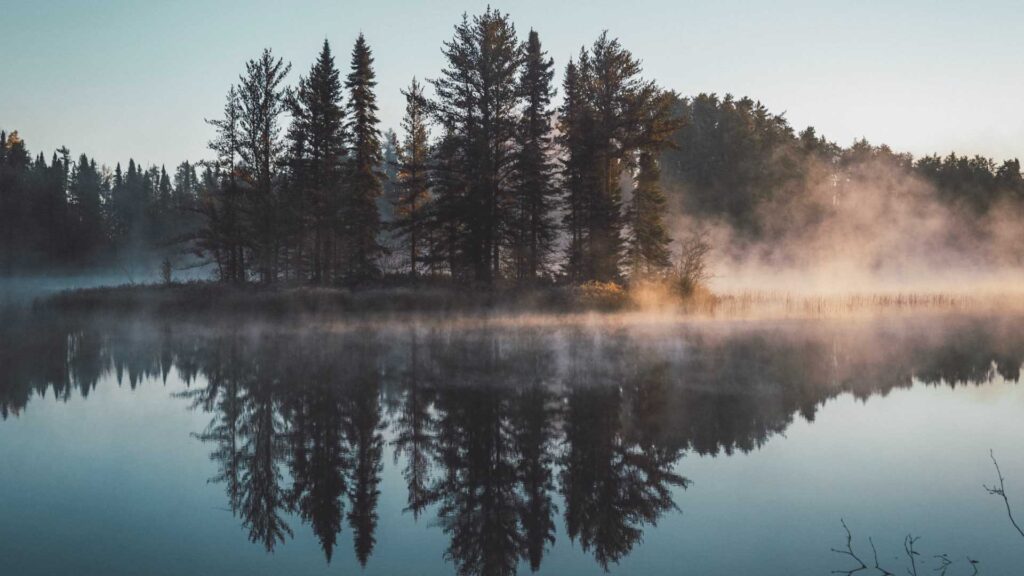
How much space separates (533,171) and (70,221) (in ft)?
277

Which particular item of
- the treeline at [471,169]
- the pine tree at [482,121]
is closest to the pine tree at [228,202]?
the treeline at [471,169]

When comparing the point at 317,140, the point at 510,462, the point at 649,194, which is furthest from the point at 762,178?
the point at 510,462

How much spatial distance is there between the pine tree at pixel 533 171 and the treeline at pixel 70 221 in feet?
165

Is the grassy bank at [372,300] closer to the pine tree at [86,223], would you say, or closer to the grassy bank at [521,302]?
the grassy bank at [521,302]

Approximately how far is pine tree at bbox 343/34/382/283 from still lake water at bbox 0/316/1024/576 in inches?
742

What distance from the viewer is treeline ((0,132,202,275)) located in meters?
86.6

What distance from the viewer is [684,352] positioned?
20.0 m

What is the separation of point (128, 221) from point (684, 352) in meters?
119

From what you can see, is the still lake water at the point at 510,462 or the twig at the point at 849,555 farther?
the still lake water at the point at 510,462

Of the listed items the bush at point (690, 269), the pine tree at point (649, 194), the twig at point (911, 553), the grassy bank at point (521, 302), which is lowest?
the twig at point (911, 553)

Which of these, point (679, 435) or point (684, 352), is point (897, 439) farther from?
point (684, 352)

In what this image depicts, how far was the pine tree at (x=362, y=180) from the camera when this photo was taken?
38062mm

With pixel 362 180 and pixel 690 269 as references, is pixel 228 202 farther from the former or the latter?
pixel 690 269

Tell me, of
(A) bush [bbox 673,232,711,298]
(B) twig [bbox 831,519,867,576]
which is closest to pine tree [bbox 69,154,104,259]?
(A) bush [bbox 673,232,711,298]
